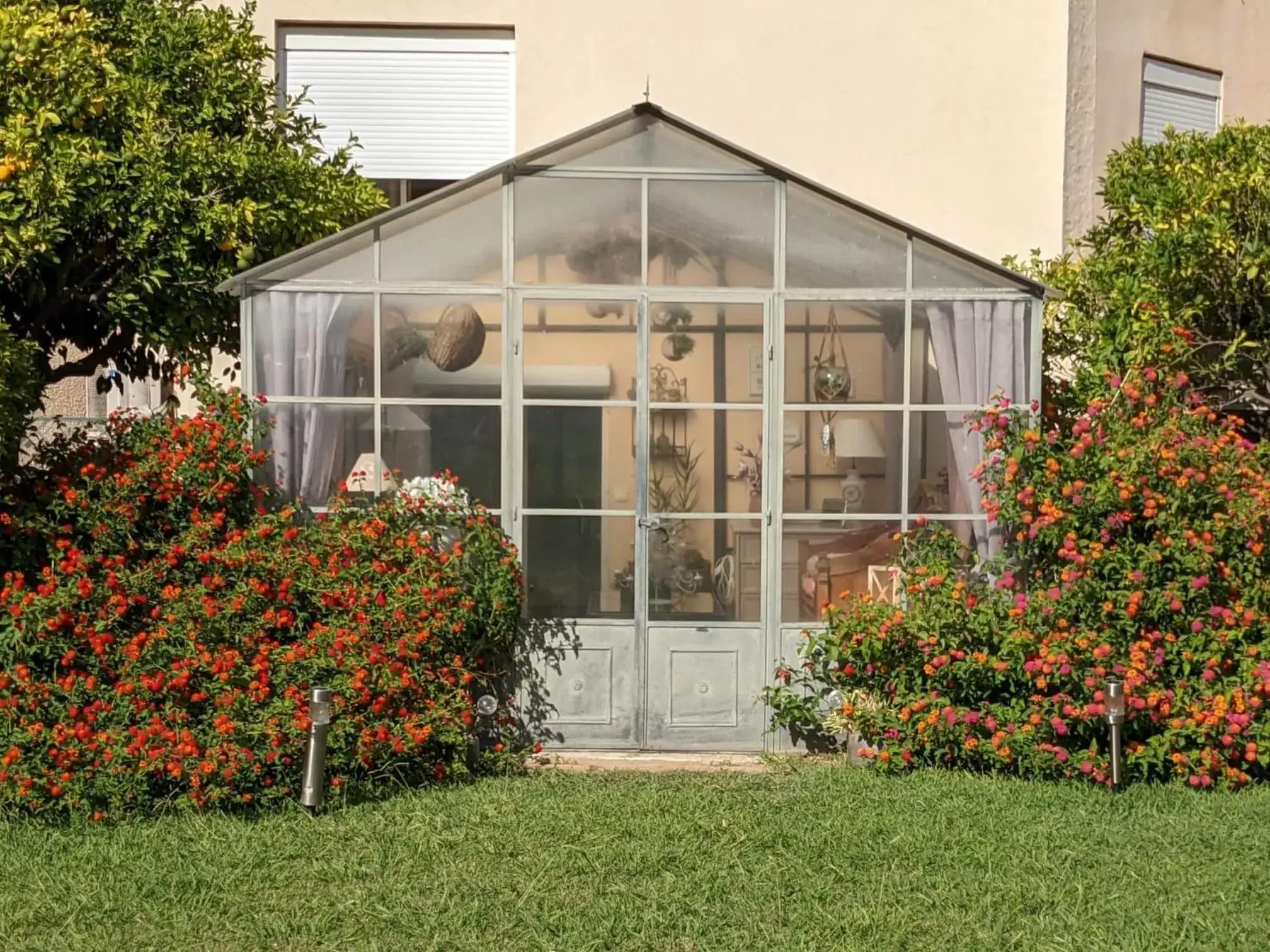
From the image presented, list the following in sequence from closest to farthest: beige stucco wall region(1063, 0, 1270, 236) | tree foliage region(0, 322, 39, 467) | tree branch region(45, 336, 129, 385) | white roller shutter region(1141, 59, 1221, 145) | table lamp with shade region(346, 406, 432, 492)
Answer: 1. tree foliage region(0, 322, 39, 467)
2. table lamp with shade region(346, 406, 432, 492)
3. tree branch region(45, 336, 129, 385)
4. beige stucco wall region(1063, 0, 1270, 236)
5. white roller shutter region(1141, 59, 1221, 145)

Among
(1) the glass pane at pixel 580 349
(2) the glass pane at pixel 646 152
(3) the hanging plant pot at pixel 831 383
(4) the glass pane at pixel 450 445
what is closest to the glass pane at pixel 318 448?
(4) the glass pane at pixel 450 445

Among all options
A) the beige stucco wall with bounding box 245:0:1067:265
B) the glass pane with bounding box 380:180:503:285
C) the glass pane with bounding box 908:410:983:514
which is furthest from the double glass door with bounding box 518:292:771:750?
the beige stucco wall with bounding box 245:0:1067:265

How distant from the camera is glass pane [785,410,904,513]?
23.0 ft

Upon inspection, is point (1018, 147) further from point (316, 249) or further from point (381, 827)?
point (381, 827)

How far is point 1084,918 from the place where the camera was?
15.4ft

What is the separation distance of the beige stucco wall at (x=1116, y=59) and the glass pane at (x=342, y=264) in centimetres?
515

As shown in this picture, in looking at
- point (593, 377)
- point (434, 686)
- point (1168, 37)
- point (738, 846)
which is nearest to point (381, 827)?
point (434, 686)

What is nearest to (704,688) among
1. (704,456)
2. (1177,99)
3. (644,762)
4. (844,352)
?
(644,762)

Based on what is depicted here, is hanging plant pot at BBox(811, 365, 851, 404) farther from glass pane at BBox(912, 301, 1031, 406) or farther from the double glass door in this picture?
glass pane at BBox(912, 301, 1031, 406)

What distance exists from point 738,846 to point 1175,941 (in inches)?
66.2

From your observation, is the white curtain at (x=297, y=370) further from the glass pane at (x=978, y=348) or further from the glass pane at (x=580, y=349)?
the glass pane at (x=978, y=348)

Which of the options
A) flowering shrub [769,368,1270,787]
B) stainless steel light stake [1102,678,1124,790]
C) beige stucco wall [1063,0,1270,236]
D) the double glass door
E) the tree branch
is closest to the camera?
stainless steel light stake [1102,678,1124,790]

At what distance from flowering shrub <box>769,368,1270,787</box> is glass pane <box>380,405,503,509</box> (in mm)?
1905

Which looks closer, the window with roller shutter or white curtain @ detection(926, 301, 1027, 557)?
white curtain @ detection(926, 301, 1027, 557)
